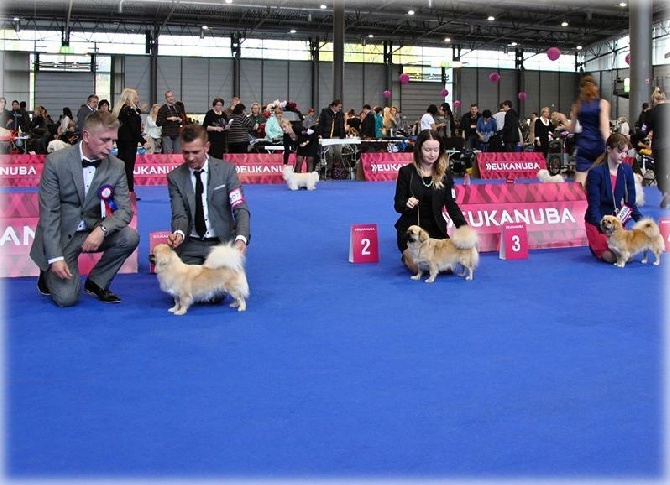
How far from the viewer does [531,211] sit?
20.4 feet

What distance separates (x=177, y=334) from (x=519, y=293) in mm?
Answer: 2080

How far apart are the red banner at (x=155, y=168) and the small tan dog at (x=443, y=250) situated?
847 centimetres

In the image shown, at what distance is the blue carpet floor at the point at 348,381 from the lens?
6.89ft

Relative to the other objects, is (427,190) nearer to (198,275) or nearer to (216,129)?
(198,275)

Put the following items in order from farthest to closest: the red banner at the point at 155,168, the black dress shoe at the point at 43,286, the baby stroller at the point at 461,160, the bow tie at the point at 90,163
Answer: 1. the baby stroller at the point at 461,160
2. the red banner at the point at 155,168
3. the black dress shoe at the point at 43,286
4. the bow tie at the point at 90,163

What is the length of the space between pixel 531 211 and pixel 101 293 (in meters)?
3.57

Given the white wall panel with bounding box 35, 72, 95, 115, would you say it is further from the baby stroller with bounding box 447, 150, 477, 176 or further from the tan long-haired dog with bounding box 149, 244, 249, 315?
the tan long-haired dog with bounding box 149, 244, 249, 315

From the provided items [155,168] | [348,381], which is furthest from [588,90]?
[155,168]

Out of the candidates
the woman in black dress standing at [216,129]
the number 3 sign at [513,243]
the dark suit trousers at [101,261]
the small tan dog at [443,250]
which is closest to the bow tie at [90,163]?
the dark suit trousers at [101,261]

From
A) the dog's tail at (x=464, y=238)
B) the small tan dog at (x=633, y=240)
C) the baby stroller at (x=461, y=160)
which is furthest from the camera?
the baby stroller at (x=461, y=160)

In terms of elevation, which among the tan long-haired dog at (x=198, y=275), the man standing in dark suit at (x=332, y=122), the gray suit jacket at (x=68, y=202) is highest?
the man standing in dark suit at (x=332, y=122)

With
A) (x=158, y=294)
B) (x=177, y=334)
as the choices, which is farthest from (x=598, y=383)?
(x=158, y=294)

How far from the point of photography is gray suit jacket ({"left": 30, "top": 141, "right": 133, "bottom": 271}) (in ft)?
13.3

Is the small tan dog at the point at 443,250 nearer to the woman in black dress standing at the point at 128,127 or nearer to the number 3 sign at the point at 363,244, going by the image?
the number 3 sign at the point at 363,244
